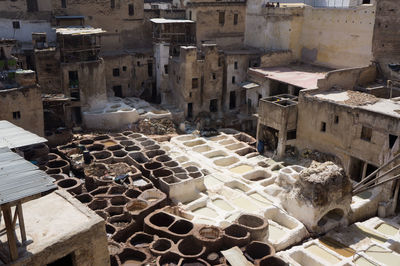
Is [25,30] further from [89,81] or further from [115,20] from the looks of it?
[115,20]

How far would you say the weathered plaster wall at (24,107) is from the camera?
25672 mm

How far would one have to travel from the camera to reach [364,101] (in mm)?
26766

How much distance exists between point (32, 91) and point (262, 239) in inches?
693

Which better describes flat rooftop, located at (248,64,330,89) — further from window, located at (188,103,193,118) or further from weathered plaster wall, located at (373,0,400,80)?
window, located at (188,103,193,118)

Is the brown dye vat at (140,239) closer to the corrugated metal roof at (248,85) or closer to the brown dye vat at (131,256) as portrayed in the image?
the brown dye vat at (131,256)

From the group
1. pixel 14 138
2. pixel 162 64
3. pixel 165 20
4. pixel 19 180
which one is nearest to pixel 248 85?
pixel 162 64

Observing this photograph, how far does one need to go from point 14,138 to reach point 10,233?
4.84 m

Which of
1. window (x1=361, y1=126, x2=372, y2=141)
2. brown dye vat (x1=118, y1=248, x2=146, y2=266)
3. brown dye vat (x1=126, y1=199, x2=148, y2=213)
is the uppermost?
window (x1=361, y1=126, x2=372, y2=141)

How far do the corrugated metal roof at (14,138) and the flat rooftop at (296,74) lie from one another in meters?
21.5

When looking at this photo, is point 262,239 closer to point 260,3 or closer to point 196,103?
point 196,103

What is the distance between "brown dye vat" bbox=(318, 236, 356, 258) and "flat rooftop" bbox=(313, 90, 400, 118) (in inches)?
326

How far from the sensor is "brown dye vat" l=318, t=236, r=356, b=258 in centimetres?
2025

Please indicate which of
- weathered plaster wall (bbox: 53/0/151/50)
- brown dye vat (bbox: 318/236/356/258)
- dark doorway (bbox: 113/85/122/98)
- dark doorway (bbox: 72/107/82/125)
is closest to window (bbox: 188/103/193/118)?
dark doorway (bbox: 113/85/122/98)

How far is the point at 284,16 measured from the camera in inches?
1528
